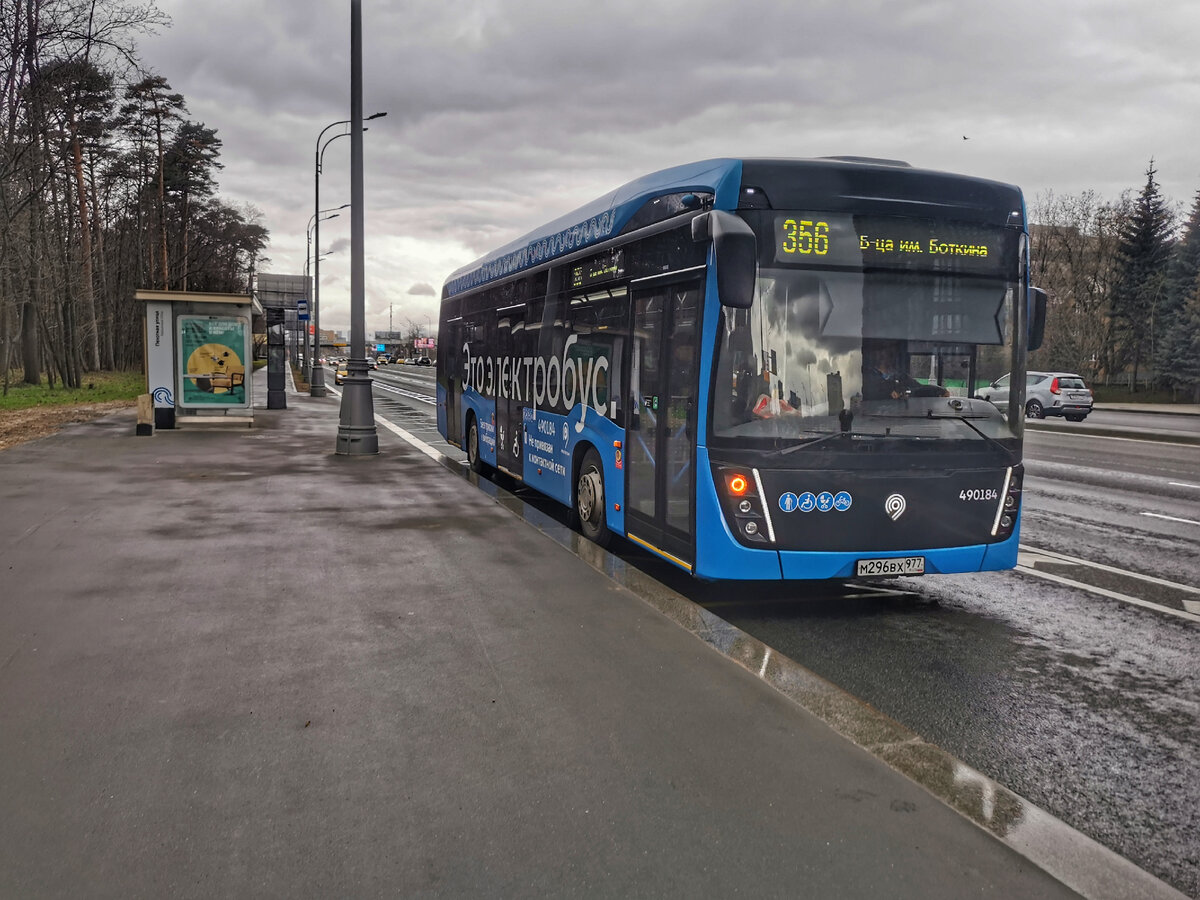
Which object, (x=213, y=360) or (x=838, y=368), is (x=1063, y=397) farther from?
(x=838, y=368)

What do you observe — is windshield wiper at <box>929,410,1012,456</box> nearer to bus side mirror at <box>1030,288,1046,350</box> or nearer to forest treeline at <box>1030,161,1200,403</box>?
bus side mirror at <box>1030,288,1046,350</box>

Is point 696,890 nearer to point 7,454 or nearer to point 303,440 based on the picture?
point 7,454

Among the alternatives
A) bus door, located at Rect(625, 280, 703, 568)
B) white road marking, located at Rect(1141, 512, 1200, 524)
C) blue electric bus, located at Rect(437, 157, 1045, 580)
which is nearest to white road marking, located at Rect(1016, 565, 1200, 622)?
blue electric bus, located at Rect(437, 157, 1045, 580)

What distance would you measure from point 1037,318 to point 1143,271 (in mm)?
61769

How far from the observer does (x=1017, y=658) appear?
577 cm

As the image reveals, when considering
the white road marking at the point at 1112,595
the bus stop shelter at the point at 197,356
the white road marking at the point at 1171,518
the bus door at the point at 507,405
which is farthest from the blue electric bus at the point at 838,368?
the bus stop shelter at the point at 197,356

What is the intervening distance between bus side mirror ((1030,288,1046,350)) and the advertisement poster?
54.4ft

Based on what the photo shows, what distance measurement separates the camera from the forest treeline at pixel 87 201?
23.0m

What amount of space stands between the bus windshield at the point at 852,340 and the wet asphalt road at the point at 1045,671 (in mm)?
1319

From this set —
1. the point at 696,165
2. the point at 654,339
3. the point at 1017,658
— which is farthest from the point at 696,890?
the point at 696,165

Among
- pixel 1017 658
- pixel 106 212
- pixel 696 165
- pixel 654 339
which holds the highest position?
pixel 106 212

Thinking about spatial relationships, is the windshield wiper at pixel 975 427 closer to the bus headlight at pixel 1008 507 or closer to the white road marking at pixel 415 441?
the bus headlight at pixel 1008 507

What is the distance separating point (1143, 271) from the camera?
5938 centimetres

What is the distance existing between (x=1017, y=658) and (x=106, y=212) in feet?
162
